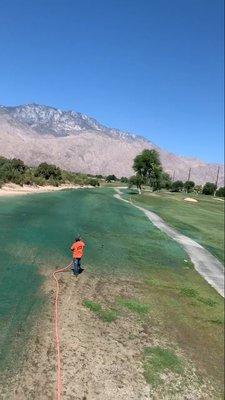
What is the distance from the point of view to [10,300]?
20797mm

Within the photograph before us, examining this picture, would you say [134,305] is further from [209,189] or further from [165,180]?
[209,189]

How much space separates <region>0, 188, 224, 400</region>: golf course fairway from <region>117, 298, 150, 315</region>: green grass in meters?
0.05

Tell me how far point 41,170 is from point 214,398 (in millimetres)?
122947

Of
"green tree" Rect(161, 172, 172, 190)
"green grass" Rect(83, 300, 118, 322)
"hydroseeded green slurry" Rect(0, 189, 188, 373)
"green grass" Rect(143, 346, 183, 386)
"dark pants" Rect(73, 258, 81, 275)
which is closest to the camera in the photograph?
"green grass" Rect(143, 346, 183, 386)

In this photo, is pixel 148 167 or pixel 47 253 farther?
pixel 148 167

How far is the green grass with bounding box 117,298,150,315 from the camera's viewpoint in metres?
22.7

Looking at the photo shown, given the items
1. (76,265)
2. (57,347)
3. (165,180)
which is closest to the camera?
(57,347)

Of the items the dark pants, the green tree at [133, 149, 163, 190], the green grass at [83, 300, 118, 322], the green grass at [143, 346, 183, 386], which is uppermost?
the green tree at [133, 149, 163, 190]

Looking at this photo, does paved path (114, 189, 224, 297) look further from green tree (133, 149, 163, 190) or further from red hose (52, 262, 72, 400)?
green tree (133, 149, 163, 190)

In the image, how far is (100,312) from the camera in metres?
21.5

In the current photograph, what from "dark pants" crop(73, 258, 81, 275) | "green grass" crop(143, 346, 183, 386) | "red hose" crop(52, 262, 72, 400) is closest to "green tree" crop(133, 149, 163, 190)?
"dark pants" crop(73, 258, 81, 275)

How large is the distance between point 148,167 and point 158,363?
120686 millimetres

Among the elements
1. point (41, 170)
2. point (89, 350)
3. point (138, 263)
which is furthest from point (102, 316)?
point (41, 170)

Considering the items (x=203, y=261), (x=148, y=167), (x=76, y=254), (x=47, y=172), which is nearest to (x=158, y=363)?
(x=76, y=254)
